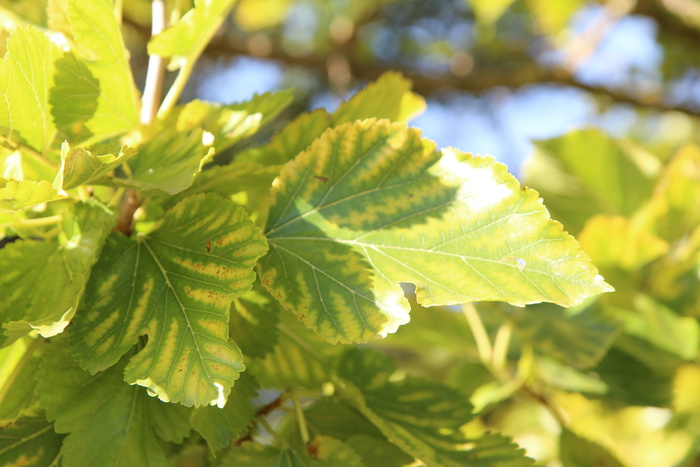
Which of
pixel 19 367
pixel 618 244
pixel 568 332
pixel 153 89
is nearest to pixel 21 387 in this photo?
pixel 19 367

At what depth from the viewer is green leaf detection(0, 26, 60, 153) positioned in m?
0.39

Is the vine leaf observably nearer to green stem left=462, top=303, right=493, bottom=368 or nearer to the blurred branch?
green stem left=462, top=303, right=493, bottom=368

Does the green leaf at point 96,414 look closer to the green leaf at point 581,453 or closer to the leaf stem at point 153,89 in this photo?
the leaf stem at point 153,89

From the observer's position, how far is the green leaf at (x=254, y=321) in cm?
46

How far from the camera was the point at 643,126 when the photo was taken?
224cm

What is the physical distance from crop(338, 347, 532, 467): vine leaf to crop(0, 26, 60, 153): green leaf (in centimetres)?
29

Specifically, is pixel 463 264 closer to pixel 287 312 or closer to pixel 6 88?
pixel 287 312

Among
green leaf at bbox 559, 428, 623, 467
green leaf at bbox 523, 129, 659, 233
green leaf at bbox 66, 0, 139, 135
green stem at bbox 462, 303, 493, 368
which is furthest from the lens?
green leaf at bbox 523, 129, 659, 233

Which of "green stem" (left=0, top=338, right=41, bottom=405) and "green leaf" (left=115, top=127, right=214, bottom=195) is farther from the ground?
"green leaf" (left=115, top=127, right=214, bottom=195)

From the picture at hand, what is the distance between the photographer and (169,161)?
410mm

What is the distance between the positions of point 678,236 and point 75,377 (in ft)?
2.31

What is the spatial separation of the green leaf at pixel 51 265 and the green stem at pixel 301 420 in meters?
0.19

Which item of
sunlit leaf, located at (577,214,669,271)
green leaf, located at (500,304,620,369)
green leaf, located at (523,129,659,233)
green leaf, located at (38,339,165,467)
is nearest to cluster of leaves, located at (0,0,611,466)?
green leaf, located at (38,339,165,467)

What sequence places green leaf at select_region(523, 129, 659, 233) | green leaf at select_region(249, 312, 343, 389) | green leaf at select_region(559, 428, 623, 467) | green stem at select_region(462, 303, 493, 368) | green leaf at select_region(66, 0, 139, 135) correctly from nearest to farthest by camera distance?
green leaf at select_region(66, 0, 139, 135) < green leaf at select_region(249, 312, 343, 389) < green leaf at select_region(559, 428, 623, 467) < green stem at select_region(462, 303, 493, 368) < green leaf at select_region(523, 129, 659, 233)
